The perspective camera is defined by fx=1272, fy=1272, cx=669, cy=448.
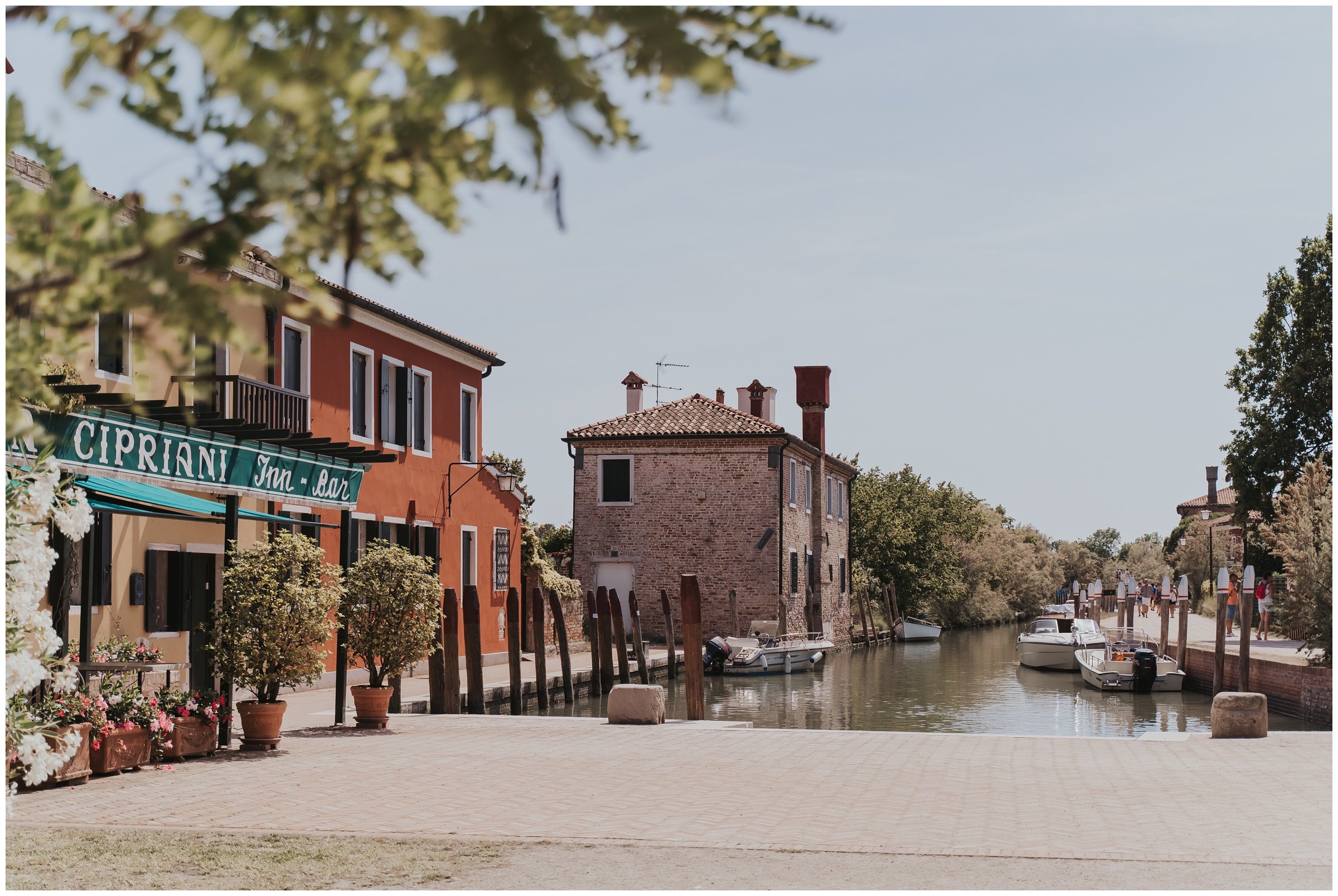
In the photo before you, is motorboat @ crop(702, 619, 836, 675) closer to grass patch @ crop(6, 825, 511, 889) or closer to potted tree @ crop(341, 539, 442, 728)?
potted tree @ crop(341, 539, 442, 728)

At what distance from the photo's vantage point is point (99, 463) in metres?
10.1

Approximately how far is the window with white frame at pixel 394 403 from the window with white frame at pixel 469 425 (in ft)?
8.55

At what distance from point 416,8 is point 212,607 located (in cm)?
1062

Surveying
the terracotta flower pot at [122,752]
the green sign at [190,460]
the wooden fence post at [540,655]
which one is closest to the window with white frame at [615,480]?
the wooden fence post at [540,655]

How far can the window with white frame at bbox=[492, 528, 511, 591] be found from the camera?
90.0 ft

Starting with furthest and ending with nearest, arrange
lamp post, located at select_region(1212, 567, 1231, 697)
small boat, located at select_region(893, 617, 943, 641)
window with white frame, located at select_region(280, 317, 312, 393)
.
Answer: small boat, located at select_region(893, 617, 943, 641) → lamp post, located at select_region(1212, 567, 1231, 697) → window with white frame, located at select_region(280, 317, 312, 393)

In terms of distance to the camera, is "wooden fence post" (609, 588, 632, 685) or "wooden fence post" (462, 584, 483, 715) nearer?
"wooden fence post" (462, 584, 483, 715)

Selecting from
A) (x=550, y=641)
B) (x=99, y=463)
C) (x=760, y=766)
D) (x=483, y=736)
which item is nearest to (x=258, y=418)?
(x=483, y=736)

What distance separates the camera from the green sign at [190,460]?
979cm

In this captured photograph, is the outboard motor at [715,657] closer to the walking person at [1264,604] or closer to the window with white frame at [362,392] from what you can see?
the walking person at [1264,604]

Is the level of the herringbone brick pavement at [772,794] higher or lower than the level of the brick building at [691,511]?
lower

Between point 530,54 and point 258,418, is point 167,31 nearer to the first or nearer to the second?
point 530,54

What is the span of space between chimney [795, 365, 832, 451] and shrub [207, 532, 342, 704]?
32766 millimetres

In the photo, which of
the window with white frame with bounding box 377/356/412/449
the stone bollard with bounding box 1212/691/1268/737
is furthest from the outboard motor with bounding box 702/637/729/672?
the stone bollard with bounding box 1212/691/1268/737
